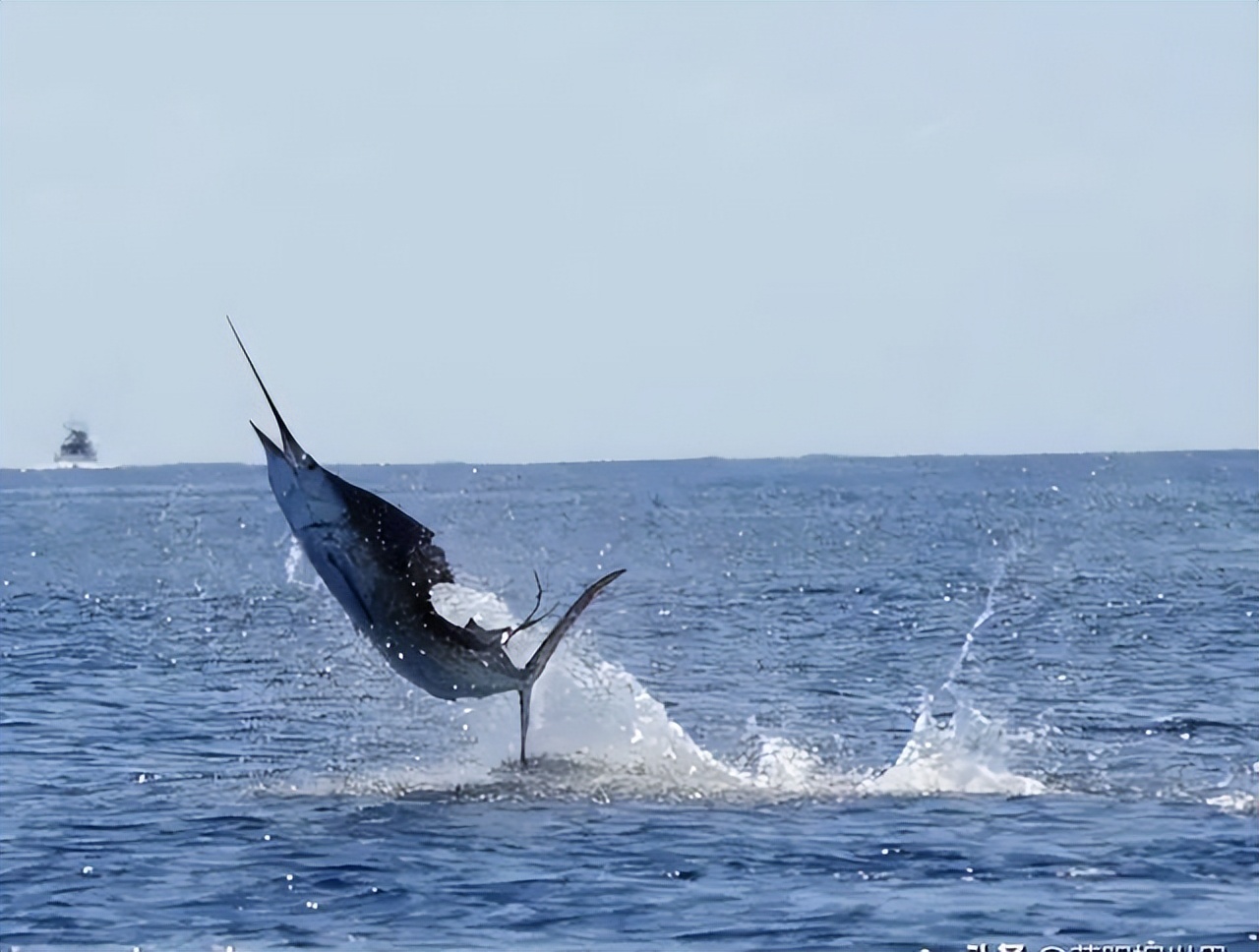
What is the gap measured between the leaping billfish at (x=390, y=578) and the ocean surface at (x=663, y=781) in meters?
0.71

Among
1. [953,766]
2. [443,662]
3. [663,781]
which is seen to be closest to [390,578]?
[443,662]

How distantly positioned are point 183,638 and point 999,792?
84.8 feet

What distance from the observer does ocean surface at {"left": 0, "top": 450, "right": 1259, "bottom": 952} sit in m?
15.8

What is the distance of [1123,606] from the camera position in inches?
1871

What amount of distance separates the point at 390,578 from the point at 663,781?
18.1 feet

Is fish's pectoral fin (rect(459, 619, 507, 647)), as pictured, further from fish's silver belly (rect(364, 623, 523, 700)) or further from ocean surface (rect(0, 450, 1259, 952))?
ocean surface (rect(0, 450, 1259, 952))

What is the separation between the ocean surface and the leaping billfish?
710mm

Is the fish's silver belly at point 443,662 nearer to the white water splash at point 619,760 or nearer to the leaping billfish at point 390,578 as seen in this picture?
the leaping billfish at point 390,578

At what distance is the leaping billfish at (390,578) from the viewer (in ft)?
54.7

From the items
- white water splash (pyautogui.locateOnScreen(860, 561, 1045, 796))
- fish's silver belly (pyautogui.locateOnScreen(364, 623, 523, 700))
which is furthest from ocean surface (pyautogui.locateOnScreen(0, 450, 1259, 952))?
fish's silver belly (pyautogui.locateOnScreen(364, 623, 523, 700))

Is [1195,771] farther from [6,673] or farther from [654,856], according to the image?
[6,673]

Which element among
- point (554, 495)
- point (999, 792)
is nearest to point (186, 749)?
point (999, 792)

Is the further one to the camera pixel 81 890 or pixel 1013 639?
pixel 1013 639

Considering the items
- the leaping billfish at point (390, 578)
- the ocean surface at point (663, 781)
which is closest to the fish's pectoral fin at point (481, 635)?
the leaping billfish at point (390, 578)
